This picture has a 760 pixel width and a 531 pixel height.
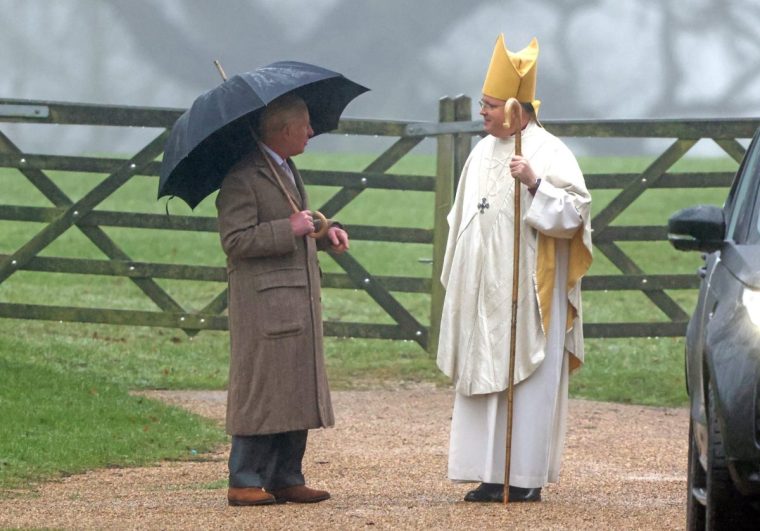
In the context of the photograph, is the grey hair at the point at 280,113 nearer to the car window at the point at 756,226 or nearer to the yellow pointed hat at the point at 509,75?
the yellow pointed hat at the point at 509,75

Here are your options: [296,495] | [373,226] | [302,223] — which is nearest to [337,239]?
[302,223]

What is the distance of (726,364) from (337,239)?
2.53 meters

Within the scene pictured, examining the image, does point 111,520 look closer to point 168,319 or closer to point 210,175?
point 210,175

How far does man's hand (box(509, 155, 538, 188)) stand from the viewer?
7398mm

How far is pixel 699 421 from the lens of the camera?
583 cm

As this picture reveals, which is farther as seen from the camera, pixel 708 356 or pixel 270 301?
→ pixel 270 301

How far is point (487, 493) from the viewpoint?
754 centimetres

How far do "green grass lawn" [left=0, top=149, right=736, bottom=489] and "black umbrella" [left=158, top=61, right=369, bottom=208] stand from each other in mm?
1822

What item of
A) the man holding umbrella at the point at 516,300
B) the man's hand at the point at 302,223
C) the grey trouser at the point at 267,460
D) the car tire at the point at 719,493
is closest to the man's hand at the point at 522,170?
the man holding umbrella at the point at 516,300

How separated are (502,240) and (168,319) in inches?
205

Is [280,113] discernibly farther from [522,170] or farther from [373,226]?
[373,226]

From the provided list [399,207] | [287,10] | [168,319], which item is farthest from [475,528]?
[399,207]

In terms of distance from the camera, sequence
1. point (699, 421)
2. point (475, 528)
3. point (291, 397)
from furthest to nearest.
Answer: point (291, 397), point (475, 528), point (699, 421)

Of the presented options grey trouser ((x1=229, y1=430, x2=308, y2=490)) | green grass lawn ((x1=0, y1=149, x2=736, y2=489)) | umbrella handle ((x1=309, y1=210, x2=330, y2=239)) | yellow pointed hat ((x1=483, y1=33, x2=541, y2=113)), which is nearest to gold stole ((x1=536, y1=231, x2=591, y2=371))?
yellow pointed hat ((x1=483, y1=33, x2=541, y2=113))
